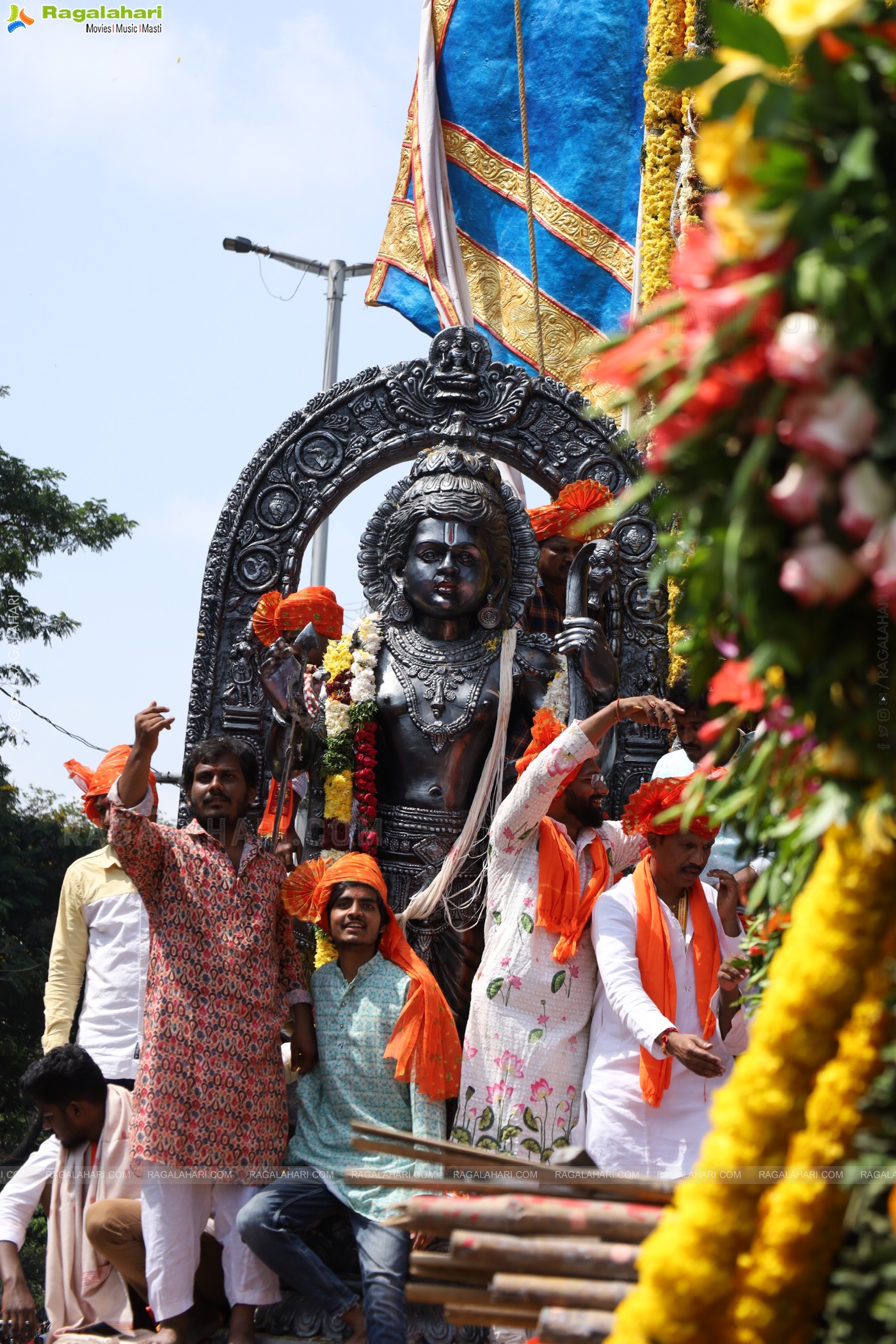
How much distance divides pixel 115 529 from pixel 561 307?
19.3 feet

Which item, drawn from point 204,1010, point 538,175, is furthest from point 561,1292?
point 538,175

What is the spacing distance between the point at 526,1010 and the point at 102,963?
168cm

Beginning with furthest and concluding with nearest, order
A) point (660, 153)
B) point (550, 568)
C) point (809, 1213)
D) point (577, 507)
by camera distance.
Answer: point (660, 153) < point (550, 568) < point (577, 507) < point (809, 1213)

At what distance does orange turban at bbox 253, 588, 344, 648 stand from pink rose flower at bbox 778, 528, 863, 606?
4283 mm

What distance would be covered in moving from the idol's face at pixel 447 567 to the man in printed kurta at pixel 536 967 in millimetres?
1329

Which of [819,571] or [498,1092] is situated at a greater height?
[819,571]

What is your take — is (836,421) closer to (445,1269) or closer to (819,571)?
(819,571)

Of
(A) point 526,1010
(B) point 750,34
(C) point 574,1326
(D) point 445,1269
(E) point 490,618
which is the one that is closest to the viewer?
(B) point 750,34

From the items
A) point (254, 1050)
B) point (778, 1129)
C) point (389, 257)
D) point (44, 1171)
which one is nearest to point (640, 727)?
point (254, 1050)

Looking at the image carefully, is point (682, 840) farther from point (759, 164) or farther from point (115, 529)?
point (115, 529)

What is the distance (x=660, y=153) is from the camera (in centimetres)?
819

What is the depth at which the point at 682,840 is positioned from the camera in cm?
460

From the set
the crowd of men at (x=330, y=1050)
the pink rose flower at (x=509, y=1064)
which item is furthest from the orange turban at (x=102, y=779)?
the pink rose flower at (x=509, y=1064)

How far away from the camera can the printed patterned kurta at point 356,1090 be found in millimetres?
4664
